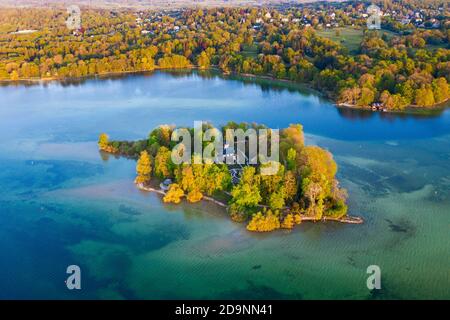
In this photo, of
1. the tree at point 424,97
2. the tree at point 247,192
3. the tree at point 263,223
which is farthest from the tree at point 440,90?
the tree at point 263,223

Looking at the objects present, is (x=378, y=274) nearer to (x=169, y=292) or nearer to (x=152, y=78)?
(x=169, y=292)

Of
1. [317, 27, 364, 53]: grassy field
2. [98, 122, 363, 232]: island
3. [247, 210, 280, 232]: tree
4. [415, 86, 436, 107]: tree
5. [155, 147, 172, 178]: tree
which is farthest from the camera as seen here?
[317, 27, 364, 53]: grassy field

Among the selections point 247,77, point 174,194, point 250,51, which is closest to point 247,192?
point 174,194

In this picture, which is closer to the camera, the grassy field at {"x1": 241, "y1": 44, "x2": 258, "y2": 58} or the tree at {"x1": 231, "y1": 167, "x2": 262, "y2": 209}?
the tree at {"x1": 231, "y1": 167, "x2": 262, "y2": 209}

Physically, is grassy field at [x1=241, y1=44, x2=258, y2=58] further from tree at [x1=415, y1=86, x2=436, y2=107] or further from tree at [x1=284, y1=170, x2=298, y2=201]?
tree at [x1=284, y1=170, x2=298, y2=201]

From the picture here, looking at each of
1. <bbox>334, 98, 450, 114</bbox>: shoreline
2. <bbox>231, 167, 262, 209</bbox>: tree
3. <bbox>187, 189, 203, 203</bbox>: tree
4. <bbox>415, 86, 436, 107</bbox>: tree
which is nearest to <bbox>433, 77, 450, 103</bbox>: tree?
<bbox>334, 98, 450, 114</bbox>: shoreline

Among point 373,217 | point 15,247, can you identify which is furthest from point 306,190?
point 15,247
